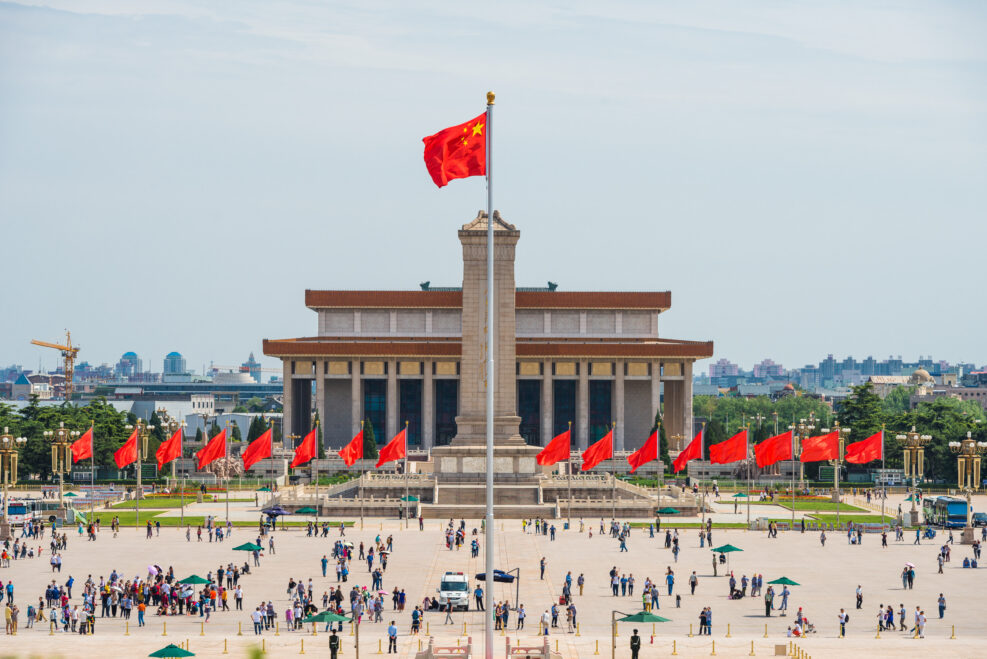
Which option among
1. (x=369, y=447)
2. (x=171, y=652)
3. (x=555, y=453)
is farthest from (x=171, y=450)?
(x=171, y=652)

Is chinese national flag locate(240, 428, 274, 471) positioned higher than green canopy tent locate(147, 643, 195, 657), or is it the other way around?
chinese national flag locate(240, 428, 274, 471)

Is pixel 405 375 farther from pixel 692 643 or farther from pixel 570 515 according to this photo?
pixel 692 643

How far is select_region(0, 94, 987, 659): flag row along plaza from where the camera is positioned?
5381cm

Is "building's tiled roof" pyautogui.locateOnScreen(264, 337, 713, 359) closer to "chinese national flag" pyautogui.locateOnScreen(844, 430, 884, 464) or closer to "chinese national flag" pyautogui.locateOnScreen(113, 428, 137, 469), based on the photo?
"chinese national flag" pyautogui.locateOnScreen(113, 428, 137, 469)

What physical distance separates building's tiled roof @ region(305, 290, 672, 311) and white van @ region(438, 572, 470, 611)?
338ft

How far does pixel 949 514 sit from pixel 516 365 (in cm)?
7185

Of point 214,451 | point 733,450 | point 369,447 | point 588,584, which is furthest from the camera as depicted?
point 369,447

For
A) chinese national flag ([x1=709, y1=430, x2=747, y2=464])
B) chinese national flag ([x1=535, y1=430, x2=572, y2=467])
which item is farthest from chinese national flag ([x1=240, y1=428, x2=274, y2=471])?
chinese national flag ([x1=709, y1=430, x2=747, y2=464])

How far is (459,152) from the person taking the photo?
4172 centimetres

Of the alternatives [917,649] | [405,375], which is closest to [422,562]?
[917,649]

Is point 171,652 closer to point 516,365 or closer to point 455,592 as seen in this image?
point 455,592

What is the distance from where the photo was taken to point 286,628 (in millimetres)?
56156

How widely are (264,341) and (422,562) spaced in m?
90.2

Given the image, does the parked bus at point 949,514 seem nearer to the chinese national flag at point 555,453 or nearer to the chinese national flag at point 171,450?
the chinese national flag at point 555,453
